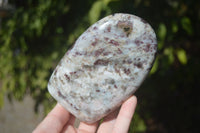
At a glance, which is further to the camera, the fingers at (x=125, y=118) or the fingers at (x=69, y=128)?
the fingers at (x=69, y=128)

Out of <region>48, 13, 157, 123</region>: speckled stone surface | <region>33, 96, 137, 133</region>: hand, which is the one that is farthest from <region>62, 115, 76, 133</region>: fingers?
<region>48, 13, 157, 123</region>: speckled stone surface

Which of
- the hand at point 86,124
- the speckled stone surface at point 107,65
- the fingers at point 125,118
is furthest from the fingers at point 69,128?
the fingers at point 125,118

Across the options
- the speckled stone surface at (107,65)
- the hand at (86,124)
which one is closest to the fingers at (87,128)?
the hand at (86,124)

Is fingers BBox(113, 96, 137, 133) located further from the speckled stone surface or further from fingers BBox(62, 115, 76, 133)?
fingers BBox(62, 115, 76, 133)

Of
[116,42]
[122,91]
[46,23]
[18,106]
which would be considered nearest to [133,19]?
[116,42]

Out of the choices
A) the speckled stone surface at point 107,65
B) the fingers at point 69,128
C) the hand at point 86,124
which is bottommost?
the fingers at point 69,128

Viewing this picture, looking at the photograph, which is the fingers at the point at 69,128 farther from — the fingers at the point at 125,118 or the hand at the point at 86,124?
the fingers at the point at 125,118

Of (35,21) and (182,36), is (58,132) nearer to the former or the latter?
(35,21)

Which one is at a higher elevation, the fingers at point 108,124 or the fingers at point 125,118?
the fingers at point 125,118

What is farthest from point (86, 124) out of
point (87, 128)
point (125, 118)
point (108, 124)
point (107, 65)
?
point (107, 65)
